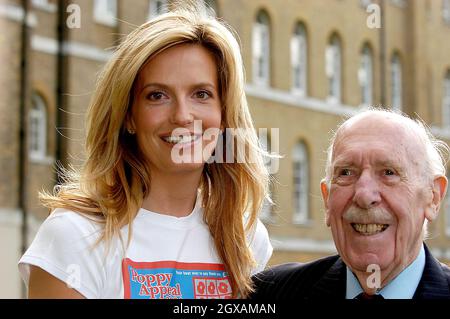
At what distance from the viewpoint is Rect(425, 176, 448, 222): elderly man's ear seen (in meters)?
3.20

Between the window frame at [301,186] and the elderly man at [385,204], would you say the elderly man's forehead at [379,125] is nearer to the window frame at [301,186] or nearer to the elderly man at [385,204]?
the elderly man at [385,204]

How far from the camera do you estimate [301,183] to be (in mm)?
29828

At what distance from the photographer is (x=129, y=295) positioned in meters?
3.13

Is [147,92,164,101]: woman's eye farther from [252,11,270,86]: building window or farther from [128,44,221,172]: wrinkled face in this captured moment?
[252,11,270,86]: building window

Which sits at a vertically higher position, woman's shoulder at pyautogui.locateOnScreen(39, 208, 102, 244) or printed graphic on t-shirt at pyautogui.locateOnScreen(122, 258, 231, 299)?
woman's shoulder at pyautogui.locateOnScreen(39, 208, 102, 244)

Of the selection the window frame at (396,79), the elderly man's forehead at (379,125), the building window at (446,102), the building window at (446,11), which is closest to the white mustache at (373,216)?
the elderly man's forehead at (379,125)

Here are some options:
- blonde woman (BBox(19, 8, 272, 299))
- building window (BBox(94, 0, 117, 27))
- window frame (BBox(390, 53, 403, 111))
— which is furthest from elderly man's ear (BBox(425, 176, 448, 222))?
window frame (BBox(390, 53, 403, 111))

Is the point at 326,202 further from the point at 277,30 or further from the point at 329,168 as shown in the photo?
the point at 277,30

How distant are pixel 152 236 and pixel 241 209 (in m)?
0.42

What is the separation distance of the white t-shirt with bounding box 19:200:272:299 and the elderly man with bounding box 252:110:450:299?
1.25 ft

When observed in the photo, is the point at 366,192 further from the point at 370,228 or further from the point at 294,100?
the point at 294,100

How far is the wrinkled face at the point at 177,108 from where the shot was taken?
130 inches

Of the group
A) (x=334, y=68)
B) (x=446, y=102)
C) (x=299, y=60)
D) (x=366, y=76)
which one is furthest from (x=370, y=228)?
(x=446, y=102)

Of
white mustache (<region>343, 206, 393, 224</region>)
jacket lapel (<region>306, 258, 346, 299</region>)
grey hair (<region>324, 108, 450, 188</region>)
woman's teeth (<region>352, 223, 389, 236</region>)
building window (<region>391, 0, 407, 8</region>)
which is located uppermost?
building window (<region>391, 0, 407, 8</region>)
